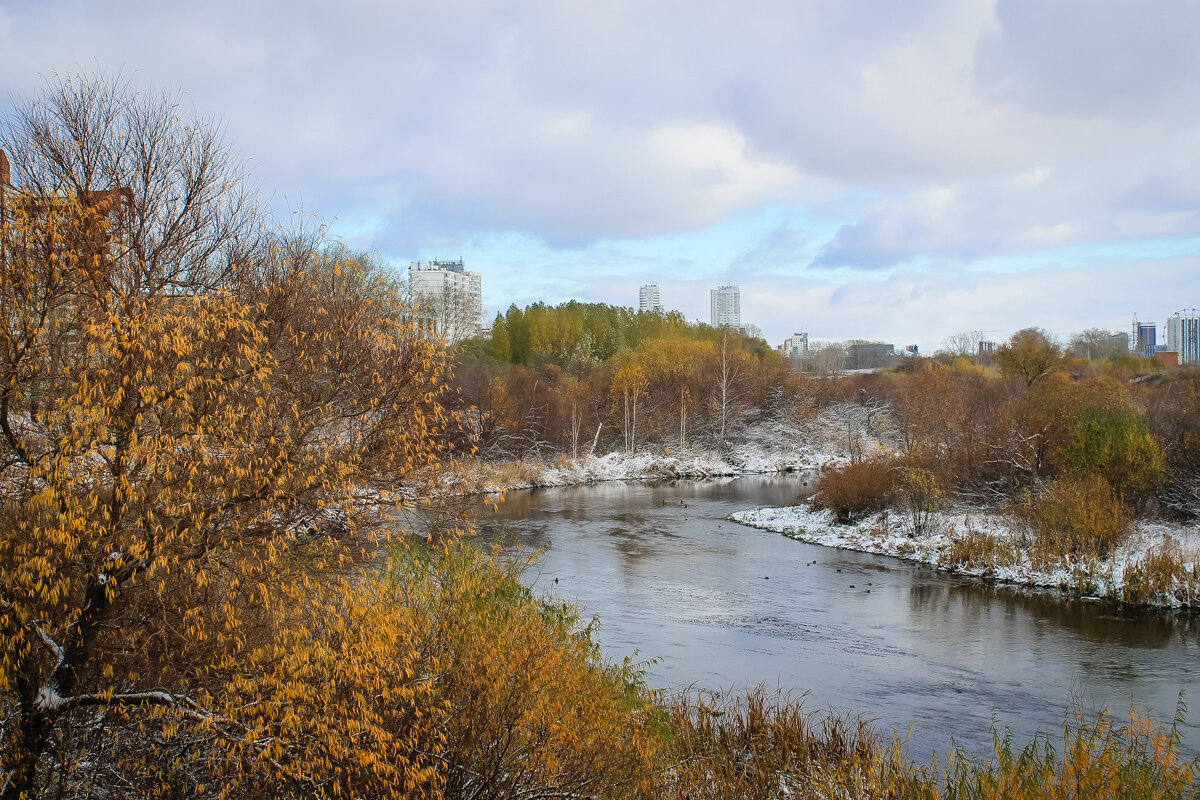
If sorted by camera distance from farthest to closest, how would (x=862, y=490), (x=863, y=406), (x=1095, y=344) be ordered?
(x=1095, y=344) → (x=863, y=406) → (x=862, y=490)

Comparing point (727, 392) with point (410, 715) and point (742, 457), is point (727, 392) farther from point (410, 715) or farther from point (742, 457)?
point (410, 715)

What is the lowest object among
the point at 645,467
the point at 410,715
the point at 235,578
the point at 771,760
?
the point at 771,760

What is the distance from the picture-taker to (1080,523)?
2070 cm

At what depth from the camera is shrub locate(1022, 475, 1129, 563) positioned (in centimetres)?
2048

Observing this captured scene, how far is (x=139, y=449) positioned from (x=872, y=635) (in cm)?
1403

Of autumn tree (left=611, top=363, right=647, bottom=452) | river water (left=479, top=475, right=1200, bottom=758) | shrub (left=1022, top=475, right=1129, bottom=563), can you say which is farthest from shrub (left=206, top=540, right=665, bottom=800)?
autumn tree (left=611, top=363, right=647, bottom=452)

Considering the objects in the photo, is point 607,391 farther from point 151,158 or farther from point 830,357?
point 830,357

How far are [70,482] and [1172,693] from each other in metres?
14.9

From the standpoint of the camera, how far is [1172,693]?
1262cm

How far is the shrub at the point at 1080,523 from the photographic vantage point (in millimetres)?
20484

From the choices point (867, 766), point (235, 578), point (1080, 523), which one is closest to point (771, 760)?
point (867, 766)

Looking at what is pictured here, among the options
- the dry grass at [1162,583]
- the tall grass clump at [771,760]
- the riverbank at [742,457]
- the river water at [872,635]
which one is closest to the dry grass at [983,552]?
the river water at [872,635]

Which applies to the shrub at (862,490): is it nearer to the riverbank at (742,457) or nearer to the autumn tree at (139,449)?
the riverbank at (742,457)

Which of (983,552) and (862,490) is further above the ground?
(862,490)
